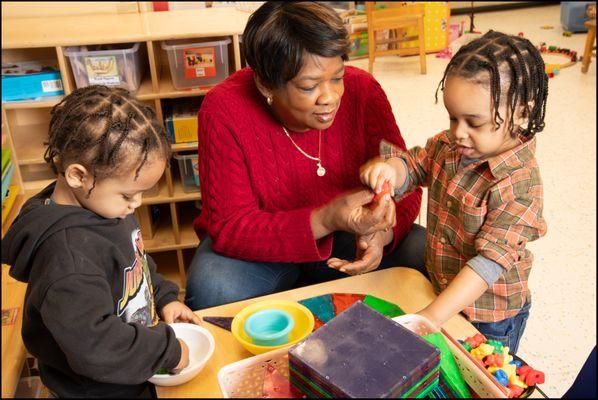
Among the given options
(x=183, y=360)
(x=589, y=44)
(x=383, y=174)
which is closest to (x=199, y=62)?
(x=383, y=174)

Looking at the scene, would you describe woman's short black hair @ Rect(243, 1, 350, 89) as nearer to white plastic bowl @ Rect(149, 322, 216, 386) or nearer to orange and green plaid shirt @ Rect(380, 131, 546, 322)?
orange and green plaid shirt @ Rect(380, 131, 546, 322)

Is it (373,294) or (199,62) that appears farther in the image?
(199,62)

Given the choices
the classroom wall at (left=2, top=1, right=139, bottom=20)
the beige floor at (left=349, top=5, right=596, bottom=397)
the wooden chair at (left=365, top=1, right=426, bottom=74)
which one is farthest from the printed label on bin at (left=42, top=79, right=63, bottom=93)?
the wooden chair at (left=365, top=1, right=426, bottom=74)

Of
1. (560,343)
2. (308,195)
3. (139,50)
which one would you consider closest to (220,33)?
(139,50)

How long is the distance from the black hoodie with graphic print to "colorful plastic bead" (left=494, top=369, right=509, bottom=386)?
44 cm

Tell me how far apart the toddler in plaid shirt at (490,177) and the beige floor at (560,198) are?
0.59m

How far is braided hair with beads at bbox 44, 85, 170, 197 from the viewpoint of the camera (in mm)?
765

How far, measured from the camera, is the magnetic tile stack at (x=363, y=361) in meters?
0.52

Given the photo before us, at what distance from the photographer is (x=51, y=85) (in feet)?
5.31

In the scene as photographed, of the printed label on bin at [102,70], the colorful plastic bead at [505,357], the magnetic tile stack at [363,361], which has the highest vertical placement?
the printed label on bin at [102,70]

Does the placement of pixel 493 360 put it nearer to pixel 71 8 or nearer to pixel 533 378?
pixel 533 378

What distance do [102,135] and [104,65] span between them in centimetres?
94

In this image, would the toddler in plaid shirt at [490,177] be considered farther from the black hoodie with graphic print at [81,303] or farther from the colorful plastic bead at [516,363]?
the black hoodie with graphic print at [81,303]

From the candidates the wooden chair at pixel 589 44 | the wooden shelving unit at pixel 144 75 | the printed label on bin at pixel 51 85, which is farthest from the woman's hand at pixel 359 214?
the wooden chair at pixel 589 44
